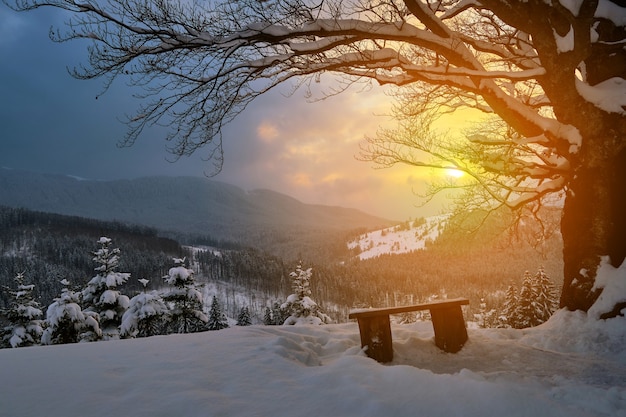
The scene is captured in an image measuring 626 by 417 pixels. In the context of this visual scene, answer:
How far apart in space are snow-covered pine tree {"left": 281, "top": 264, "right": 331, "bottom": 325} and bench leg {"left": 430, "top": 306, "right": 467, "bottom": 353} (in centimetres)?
1718

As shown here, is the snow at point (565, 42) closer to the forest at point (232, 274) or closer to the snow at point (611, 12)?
the snow at point (611, 12)

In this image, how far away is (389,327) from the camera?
5062 millimetres

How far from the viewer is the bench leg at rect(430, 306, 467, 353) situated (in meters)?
5.47

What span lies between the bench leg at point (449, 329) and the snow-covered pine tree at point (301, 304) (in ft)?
56.4

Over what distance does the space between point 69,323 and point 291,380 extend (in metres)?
21.7

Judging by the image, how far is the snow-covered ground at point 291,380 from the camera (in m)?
2.85

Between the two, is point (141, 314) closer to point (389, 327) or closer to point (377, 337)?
point (377, 337)

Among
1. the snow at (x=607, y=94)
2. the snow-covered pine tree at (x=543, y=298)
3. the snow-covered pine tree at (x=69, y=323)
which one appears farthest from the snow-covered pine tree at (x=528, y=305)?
the snow-covered pine tree at (x=69, y=323)

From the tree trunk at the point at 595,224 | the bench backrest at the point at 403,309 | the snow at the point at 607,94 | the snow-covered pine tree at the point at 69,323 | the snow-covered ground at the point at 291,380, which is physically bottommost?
the snow-covered pine tree at the point at 69,323

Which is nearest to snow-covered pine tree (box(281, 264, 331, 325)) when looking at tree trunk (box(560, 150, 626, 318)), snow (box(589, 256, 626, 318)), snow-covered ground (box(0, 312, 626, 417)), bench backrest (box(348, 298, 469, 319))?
bench backrest (box(348, 298, 469, 319))

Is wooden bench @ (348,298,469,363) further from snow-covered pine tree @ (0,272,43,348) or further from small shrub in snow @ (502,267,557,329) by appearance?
snow-covered pine tree @ (0,272,43,348)

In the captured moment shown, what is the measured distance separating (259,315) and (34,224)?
140758 mm

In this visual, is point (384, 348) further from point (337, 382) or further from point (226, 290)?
point (226, 290)

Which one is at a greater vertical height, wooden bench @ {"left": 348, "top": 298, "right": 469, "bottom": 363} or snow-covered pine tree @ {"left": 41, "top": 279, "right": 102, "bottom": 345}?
wooden bench @ {"left": 348, "top": 298, "right": 469, "bottom": 363}
